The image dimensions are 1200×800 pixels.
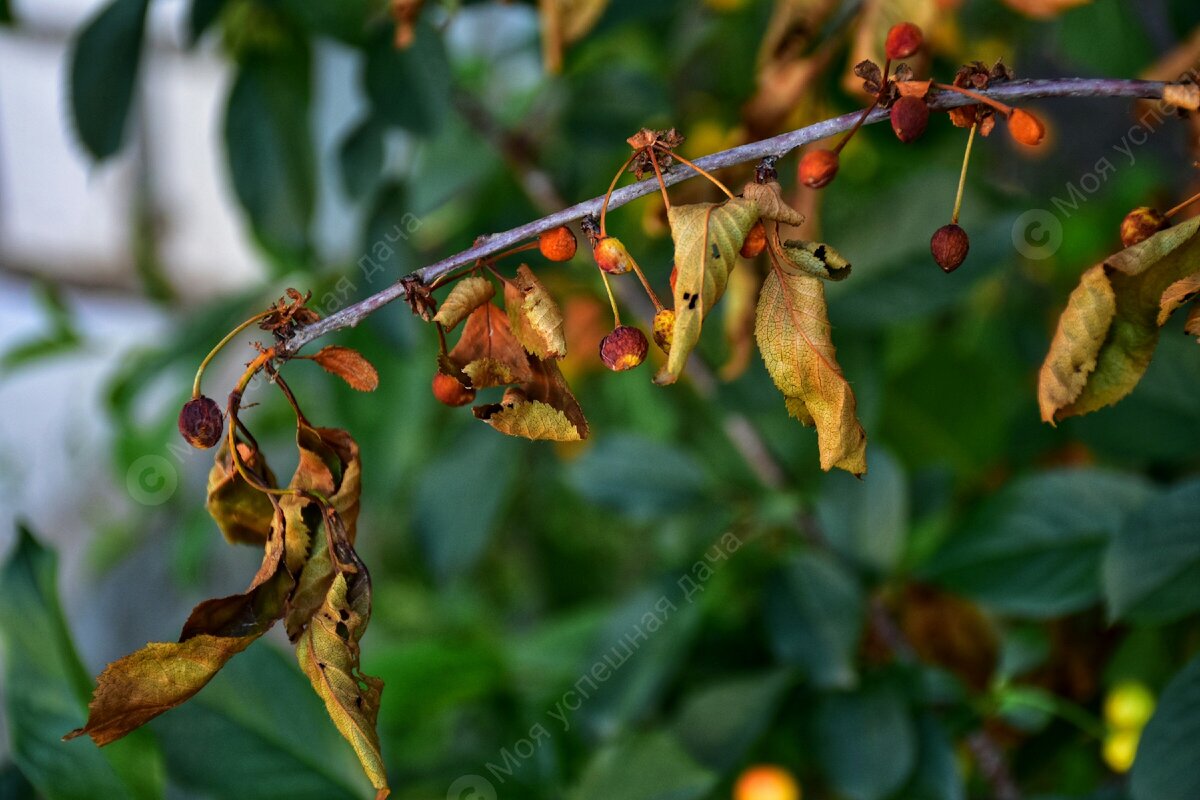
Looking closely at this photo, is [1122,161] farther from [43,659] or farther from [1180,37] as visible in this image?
[43,659]

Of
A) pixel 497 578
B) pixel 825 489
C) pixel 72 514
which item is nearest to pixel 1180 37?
pixel 825 489

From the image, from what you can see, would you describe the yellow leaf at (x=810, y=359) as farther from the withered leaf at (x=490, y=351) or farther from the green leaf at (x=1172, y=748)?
the green leaf at (x=1172, y=748)

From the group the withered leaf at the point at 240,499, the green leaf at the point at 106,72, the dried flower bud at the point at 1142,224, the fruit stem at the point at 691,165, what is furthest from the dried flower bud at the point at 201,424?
the green leaf at the point at 106,72

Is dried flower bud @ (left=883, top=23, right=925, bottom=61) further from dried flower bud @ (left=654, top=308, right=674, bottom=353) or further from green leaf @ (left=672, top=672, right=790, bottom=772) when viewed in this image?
green leaf @ (left=672, top=672, right=790, bottom=772)

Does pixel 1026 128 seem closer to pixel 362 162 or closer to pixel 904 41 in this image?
pixel 904 41

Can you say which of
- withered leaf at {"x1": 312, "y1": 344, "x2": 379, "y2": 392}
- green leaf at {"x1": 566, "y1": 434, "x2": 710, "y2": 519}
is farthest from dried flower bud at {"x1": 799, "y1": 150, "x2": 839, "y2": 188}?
green leaf at {"x1": 566, "y1": 434, "x2": 710, "y2": 519}

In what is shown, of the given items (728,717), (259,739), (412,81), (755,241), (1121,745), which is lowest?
(1121,745)

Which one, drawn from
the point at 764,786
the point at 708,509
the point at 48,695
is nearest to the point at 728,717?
the point at 764,786
